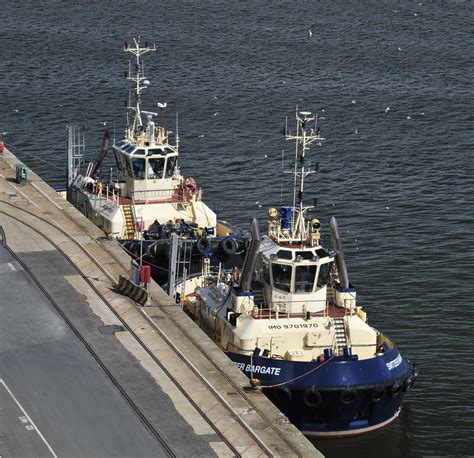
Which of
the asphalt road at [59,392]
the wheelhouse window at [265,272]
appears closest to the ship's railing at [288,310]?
the wheelhouse window at [265,272]

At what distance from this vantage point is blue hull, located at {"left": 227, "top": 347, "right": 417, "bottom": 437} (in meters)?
48.5

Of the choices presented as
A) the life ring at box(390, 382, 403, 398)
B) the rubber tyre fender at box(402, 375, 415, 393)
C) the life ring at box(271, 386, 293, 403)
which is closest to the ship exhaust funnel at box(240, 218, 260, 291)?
the life ring at box(271, 386, 293, 403)

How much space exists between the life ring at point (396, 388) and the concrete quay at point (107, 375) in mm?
6600

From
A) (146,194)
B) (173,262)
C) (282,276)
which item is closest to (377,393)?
(282,276)

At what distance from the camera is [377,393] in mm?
49062

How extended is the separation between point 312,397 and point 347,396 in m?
1.36

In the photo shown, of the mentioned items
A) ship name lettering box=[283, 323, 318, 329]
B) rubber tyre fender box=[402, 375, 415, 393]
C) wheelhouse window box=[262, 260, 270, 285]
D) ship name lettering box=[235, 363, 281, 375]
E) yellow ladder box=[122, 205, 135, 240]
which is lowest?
rubber tyre fender box=[402, 375, 415, 393]

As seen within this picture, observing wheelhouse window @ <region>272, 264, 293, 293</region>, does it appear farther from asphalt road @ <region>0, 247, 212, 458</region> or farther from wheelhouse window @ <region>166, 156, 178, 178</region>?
wheelhouse window @ <region>166, 156, 178, 178</region>

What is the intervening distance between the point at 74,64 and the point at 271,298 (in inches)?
2857

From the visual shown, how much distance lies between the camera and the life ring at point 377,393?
48981 mm

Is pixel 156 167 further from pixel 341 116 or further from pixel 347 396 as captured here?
pixel 341 116

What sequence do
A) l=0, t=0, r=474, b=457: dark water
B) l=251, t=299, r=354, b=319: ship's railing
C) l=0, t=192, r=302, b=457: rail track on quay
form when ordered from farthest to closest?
l=0, t=0, r=474, b=457: dark water → l=251, t=299, r=354, b=319: ship's railing → l=0, t=192, r=302, b=457: rail track on quay

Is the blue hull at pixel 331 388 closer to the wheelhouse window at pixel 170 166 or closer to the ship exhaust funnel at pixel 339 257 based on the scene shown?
the ship exhaust funnel at pixel 339 257

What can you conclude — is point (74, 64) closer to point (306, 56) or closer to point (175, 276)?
point (306, 56)
